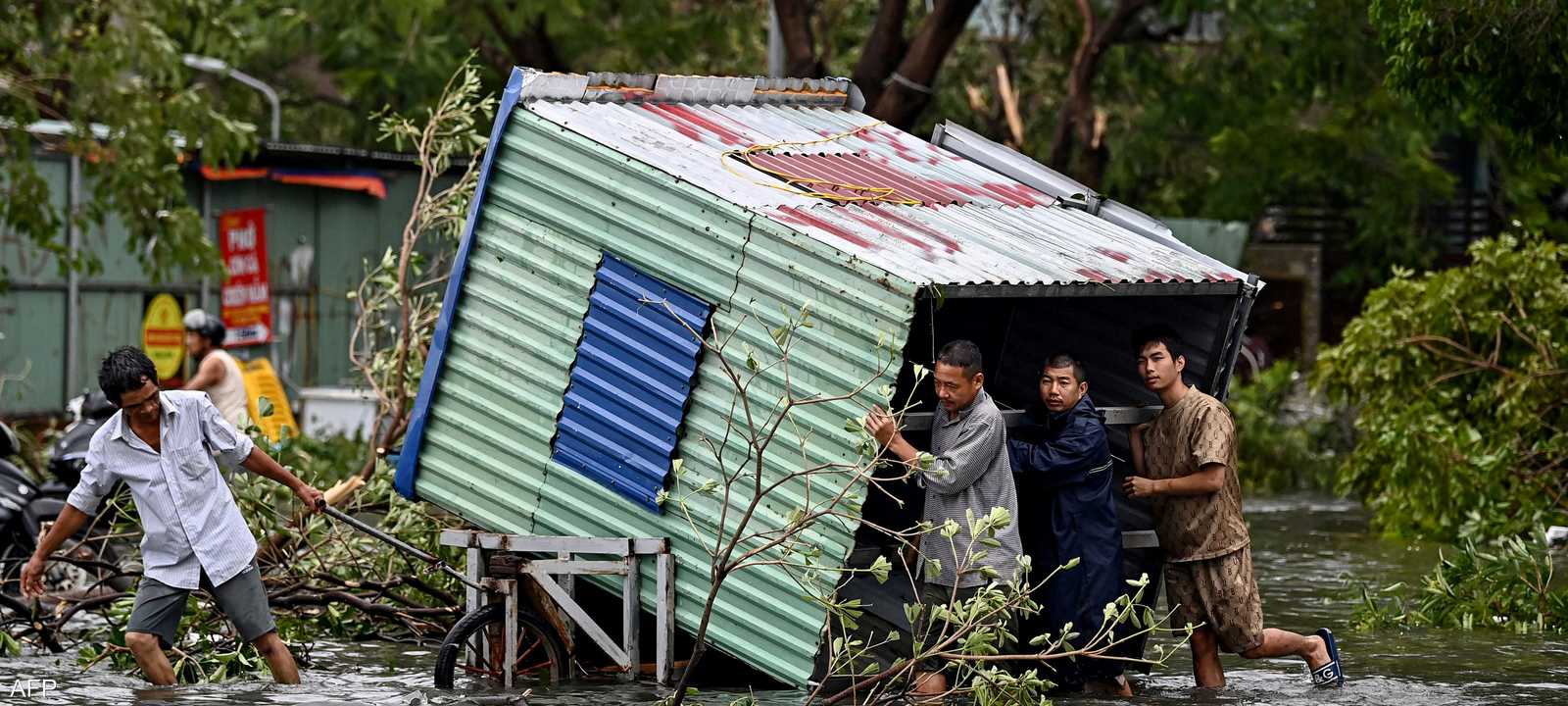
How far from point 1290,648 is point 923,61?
423 inches

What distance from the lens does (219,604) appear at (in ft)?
29.8

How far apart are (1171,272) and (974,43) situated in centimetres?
1932

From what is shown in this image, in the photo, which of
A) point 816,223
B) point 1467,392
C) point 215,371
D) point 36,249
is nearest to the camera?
point 816,223

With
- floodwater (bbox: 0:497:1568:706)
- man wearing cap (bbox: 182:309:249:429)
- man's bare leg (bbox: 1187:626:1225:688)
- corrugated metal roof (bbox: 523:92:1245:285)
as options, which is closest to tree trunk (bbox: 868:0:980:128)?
man wearing cap (bbox: 182:309:249:429)

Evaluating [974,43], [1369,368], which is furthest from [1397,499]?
[974,43]

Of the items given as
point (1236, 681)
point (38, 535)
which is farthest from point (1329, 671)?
point (38, 535)

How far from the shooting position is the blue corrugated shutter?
359 inches

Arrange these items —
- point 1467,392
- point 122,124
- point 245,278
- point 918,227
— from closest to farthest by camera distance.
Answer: point 918,227 → point 122,124 → point 1467,392 → point 245,278

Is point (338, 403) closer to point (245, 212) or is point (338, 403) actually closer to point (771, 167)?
point (245, 212)

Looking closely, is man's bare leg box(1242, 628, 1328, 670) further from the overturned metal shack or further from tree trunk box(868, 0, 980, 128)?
tree trunk box(868, 0, 980, 128)

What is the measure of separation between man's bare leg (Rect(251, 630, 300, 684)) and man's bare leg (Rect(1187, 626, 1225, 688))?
384 cm

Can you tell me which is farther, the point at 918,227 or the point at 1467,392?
the point at 1467,392

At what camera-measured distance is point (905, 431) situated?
32.2 ft

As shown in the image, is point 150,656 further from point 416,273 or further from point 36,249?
point 36,249
